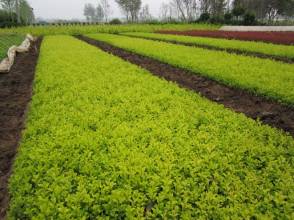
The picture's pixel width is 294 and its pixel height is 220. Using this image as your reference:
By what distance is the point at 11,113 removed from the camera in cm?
747

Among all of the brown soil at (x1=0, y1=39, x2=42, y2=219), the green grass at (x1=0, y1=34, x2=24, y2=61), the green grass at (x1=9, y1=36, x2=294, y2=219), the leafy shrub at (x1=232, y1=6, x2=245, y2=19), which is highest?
the leafy shrub at (x1=232, y1=6, x2=245, y2=19)

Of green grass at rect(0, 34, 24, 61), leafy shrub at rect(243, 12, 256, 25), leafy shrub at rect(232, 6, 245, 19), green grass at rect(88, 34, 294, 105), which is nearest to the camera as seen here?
green grass at rect(88, 34, 294, 105)

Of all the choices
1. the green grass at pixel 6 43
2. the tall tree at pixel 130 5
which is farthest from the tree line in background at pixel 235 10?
the green grass at pixel 6 43

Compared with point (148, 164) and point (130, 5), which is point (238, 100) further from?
point (130, 5)

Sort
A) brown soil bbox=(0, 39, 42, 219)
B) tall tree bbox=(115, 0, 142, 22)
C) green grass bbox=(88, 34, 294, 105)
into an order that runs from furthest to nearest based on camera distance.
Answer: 1. tall tree bbox=(115, 0, 142, 22)
2. green grass bbox=(88, 34, 294, 105)
3. brown soil bbox=(0, 39, 42, 219)

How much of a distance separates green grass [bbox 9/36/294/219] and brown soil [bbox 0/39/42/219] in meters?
0.60

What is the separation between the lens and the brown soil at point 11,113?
14.8 ft

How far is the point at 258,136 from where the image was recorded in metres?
4.54

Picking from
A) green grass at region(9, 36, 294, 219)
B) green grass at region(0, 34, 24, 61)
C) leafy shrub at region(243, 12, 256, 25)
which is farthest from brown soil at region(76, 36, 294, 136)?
leafy shrub at region(243, 12, 256, 25)

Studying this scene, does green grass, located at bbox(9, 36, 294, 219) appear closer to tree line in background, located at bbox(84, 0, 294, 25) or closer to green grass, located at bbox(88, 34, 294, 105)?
green grass, located at bbox(88, 34, 294, 105)

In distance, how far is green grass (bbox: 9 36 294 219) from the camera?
285 cm

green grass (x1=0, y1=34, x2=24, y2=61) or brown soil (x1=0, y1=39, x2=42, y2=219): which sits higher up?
green grass (x1=0, y1=34, x2=24, y2=61)

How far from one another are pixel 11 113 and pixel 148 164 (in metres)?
5.48

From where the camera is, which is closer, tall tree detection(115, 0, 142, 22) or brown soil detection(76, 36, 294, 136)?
brown soil detection(76, 36, 294, 136)
